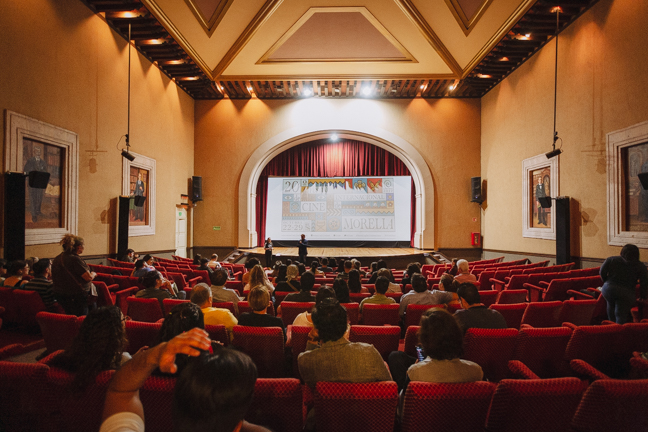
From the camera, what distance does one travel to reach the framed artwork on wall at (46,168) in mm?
6328

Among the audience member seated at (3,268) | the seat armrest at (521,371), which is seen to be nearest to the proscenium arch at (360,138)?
the audience member seated at (3,268)

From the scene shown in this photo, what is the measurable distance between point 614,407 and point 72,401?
226 cm

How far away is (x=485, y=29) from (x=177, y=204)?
10.6 meters

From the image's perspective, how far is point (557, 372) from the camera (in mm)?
2510

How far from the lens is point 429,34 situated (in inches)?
409

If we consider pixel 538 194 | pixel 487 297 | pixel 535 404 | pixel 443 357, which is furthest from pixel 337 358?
pixel 538 194

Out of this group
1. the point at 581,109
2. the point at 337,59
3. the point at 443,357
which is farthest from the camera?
the point at 337,59

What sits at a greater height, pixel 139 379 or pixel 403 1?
pixel 403 1

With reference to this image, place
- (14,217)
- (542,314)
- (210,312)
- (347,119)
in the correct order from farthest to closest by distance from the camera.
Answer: (347,119)
(14,217)
(542,314)
(210,312)

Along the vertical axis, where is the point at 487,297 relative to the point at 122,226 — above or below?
below

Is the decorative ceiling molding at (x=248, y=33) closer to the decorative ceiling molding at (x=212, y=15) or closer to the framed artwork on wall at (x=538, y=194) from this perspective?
the decorative ceiling molding at (x=212, y=15)

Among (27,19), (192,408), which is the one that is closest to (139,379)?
(192,408)

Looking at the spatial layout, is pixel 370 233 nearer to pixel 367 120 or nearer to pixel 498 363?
pixel 367 120

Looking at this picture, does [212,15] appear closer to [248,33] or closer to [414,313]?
[248,33]
